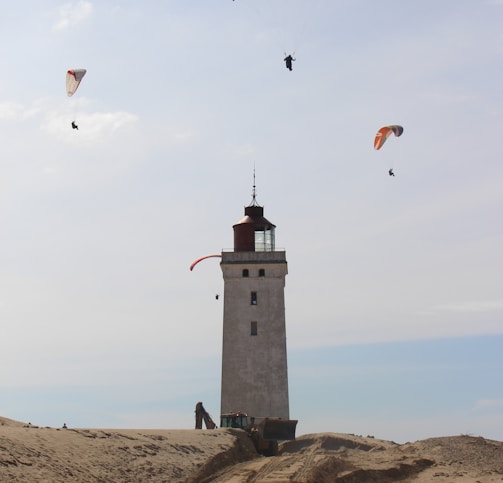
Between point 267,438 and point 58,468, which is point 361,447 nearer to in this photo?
point 267,438

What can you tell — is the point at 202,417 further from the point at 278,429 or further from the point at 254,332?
the point at 254,332

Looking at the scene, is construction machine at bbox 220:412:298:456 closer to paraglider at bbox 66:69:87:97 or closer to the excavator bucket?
the excavator bucket

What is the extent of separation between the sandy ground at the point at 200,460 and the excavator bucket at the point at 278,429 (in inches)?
186

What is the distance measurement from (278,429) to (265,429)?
964 mm

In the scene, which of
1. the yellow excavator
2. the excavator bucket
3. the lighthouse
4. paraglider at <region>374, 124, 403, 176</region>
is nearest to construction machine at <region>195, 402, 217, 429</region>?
the yellow excavator

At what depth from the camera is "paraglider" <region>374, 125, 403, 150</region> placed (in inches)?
1613

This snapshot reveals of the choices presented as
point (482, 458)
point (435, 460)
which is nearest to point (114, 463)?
point (435, 460)

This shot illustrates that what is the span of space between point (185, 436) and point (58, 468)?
10056 millimetres

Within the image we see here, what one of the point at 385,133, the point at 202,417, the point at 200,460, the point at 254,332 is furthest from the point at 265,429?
the point at 385,133

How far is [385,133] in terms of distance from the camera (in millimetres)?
41938

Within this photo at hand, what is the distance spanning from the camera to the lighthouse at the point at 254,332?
4666 centimetres

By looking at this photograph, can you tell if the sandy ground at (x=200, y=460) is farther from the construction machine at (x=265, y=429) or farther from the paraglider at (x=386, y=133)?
the paraglider at (x=386, y=133)

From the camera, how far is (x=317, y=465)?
89.0 feet

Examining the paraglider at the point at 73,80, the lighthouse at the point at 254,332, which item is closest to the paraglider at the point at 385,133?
the lighthouse at the point at 254,332
